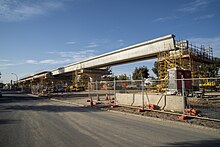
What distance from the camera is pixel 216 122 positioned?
10.0 meters

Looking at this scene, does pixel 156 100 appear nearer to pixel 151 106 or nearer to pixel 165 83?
pixel 151 106

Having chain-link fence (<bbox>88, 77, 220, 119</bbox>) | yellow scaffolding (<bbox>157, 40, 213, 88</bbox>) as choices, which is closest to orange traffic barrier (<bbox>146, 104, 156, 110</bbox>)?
chain-link fence (<bbox>88, 77, 220, 119</bbox>)

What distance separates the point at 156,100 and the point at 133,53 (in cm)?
2457

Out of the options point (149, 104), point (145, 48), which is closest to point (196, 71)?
point (145, 48)

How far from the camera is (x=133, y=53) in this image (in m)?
38.3

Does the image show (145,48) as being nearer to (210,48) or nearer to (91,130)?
(210,48)

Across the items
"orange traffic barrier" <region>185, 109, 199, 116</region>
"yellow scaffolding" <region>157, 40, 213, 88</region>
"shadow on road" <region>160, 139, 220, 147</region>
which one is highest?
"yellow scaffolding" <region>157, 40, 213, 88</region>

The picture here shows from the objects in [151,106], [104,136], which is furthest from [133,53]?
[104,136]

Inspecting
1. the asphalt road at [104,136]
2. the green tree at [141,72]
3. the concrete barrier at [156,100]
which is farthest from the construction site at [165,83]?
the green tree at [141,72]

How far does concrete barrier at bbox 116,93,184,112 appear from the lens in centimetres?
1288

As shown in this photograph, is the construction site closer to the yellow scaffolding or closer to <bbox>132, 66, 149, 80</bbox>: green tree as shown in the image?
the yellow scaffolding

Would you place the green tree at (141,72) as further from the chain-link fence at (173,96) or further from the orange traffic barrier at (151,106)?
the orange traffic barrier at (151,106)

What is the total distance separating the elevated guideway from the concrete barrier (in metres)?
14.1

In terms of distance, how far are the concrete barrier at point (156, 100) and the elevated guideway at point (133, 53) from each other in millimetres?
14089
